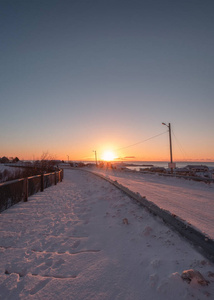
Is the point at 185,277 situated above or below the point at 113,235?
above

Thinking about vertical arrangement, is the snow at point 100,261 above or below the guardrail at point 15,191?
below

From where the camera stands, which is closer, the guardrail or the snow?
the snow

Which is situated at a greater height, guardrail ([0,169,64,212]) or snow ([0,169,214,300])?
guardrail ([0,169,64,212])

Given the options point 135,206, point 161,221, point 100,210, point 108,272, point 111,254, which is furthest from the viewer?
point 100,210

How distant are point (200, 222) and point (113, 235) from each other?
212 centimetres

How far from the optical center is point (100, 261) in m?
2.77

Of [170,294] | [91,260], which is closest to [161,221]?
[91,260]

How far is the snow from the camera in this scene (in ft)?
6.61

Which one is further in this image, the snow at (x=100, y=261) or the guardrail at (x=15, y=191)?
the guardrail at (x=15, y=191)

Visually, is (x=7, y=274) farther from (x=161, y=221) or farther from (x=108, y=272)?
(x=161, y=221)

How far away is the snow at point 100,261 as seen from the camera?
6.61ft

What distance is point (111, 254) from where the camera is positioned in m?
2.97

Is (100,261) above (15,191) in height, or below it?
below

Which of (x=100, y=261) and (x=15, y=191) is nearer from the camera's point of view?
(x=100, y=261)
